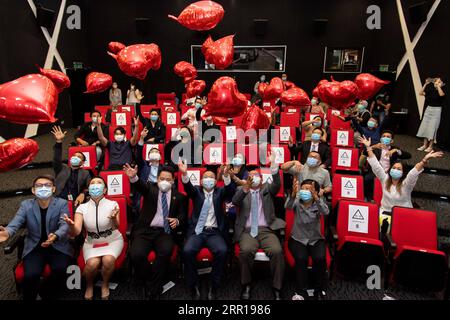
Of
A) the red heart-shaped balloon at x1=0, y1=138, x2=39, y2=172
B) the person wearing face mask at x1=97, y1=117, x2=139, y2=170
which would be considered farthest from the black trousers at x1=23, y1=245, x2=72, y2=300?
the person wearing face mask at x1=97, y1=117, x2=139, y2=170

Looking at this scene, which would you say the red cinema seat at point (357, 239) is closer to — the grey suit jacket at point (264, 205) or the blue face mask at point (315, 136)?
the grey suit jacket at point (264, 205)

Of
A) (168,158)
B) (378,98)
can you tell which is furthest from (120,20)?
(378,98)

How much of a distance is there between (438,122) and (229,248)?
4919 millimetres

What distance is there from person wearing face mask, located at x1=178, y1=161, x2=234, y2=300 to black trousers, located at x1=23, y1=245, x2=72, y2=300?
1.02 m

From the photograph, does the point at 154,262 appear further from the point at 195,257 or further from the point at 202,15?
the point at 202,15

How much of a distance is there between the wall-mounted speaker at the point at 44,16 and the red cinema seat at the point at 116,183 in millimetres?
5700

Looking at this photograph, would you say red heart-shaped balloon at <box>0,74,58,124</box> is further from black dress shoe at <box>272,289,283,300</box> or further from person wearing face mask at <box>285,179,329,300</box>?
black dress shoe at <box>272,289,283,300</box>

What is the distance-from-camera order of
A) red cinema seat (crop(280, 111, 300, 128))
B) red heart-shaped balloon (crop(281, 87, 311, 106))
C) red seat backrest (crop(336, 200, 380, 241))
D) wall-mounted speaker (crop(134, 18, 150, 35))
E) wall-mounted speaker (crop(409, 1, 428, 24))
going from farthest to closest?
1. wall-mounted speaker (crop(134, 18, 150, 35))
2. wall-mounted speaker (crop(409, 1, 428, 24))
3. red cinema seat (crop(280, 111, 300, 128))
4. red heart-shaped balloon (crop(281, 87, 311, 106))
5. red seat backrest (crop(336, 200, 380, 241))

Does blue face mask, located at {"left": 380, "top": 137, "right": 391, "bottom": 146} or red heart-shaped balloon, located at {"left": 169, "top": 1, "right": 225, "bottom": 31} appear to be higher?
red heart-shaped balloon, located at {"left": 169, "top": 1, "right": 225, "bottom": 31}

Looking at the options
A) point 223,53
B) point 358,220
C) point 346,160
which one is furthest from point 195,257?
point 223,53

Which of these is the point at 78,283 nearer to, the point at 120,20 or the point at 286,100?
the point at 286,100

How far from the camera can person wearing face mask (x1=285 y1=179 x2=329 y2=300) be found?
2803 millimetres

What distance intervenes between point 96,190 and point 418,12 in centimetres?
745

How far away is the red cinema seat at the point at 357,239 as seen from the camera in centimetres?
282
